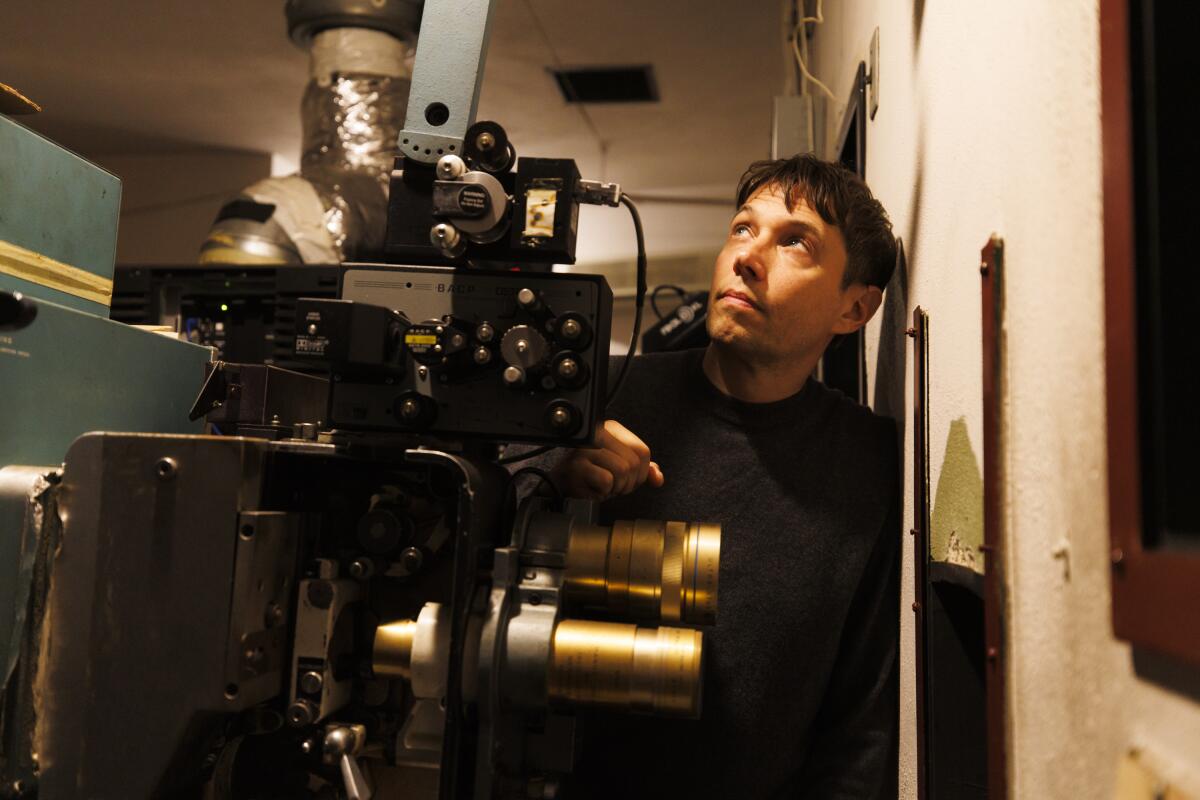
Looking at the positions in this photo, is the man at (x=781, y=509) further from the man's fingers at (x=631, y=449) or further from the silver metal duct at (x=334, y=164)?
the silver metal duct at (x=334, y=164)

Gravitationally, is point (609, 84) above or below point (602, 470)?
above

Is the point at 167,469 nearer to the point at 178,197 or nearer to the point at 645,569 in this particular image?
the point at 645,569

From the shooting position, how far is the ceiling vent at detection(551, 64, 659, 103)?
3717mm

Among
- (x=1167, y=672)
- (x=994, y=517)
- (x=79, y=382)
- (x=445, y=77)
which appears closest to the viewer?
(x=1167, y=672)

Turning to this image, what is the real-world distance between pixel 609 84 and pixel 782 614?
301cm

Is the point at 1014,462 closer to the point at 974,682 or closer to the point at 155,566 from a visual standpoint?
the point at 974,682

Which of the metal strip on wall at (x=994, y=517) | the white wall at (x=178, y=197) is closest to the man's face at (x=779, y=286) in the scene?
the metal strip on wall at (x=994, y=517)

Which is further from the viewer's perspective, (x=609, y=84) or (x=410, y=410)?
(x=609, y=84)

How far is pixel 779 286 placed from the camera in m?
1.40

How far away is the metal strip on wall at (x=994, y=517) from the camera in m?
0.76

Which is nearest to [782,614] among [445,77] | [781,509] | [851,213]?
[781,509]

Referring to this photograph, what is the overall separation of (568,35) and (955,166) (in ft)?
8.76

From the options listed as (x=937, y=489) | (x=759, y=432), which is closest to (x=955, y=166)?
(x=937, y=489)

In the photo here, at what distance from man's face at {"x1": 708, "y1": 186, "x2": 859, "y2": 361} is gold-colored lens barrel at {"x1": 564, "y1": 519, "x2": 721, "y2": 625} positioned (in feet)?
2.00
